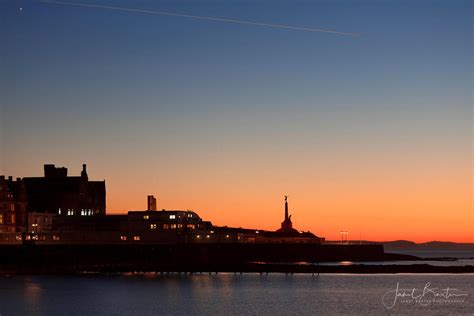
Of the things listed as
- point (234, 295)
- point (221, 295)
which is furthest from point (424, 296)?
point (221, 295)

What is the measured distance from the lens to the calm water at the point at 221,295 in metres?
122

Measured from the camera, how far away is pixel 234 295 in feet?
463

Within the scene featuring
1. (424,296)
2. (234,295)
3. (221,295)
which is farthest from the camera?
(221,295)

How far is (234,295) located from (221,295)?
2.09 m

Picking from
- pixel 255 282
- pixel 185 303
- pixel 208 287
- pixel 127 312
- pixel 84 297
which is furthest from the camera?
pixel 255 282

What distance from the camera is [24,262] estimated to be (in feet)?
653

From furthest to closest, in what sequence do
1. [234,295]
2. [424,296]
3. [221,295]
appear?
1. [221,295]
2. [234,295]
3. [424,296]

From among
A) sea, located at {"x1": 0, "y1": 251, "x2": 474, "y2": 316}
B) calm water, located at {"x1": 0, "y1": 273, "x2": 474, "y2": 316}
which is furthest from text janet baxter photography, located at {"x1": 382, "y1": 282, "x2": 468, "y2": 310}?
calm water, located at {"x1": 0, "y1": 273, "x2": 474, "y2": 316}

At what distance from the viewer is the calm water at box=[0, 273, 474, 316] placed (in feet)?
402

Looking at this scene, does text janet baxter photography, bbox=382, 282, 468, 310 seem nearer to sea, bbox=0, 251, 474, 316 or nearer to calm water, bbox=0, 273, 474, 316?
sea, bbox=0, 251, 474, 316

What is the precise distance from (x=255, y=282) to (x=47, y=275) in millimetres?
51136

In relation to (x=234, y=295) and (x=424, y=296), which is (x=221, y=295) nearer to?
(x=234, y=295)

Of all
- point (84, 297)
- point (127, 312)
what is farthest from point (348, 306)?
point (84, 297)

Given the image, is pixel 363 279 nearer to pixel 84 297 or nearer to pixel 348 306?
pixel 348 306
